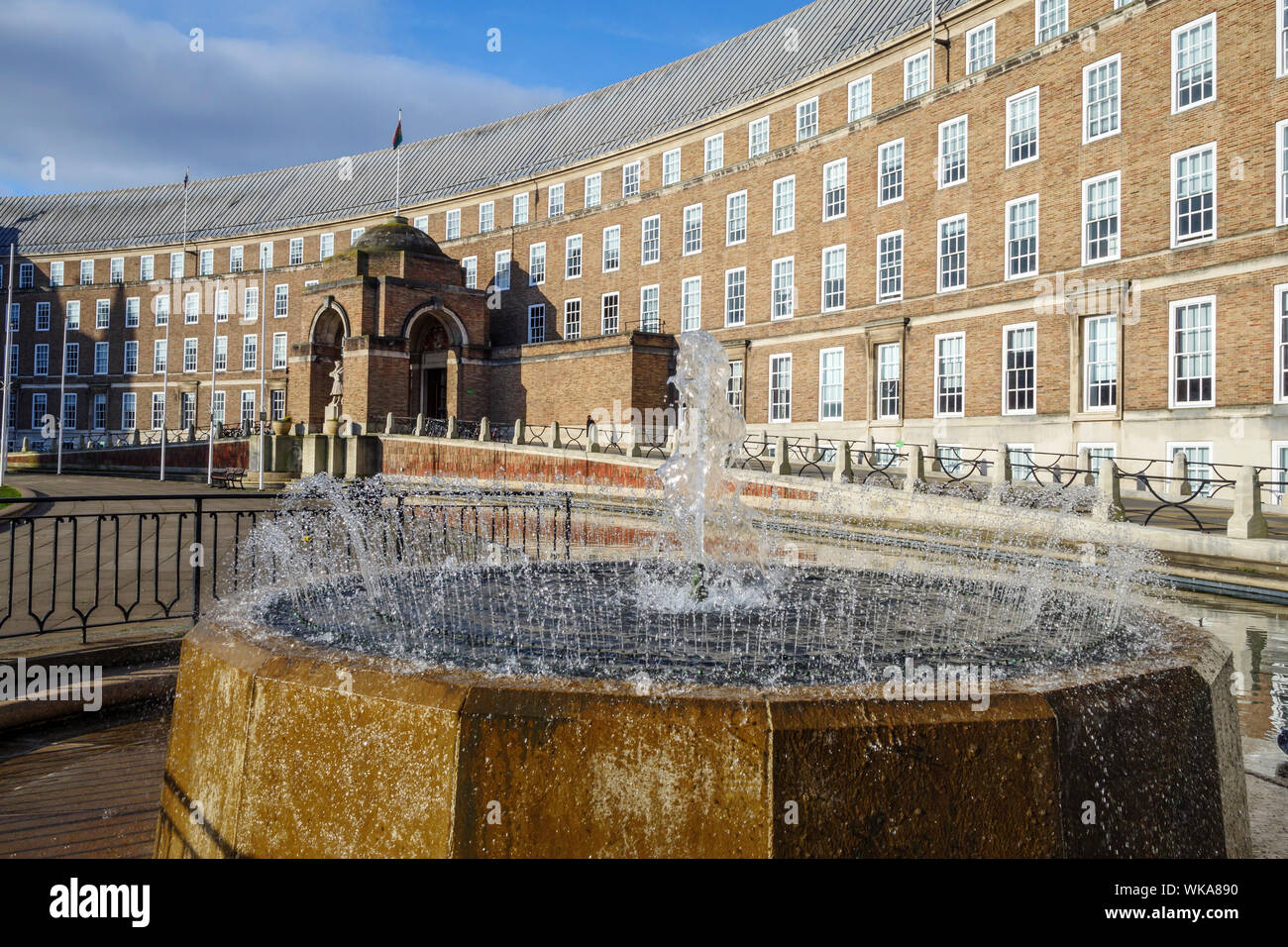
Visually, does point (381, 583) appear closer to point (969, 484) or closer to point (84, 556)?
point (84, 556)

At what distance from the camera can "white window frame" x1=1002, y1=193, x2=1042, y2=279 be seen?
25.4m

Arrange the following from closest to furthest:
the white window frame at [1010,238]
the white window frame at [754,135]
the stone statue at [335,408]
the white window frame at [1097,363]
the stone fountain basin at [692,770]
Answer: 1. the stone fountain basin at [692,770]
2. the white window frame at [1097,363]
3. the white window frame at [1010,238]
4. the white window frame at [754,135]
5. the stone statue at [335,408]

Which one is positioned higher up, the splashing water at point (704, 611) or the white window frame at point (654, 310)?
the white window frame at point (654, 310)

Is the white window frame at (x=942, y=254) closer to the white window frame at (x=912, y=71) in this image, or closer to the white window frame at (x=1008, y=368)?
the white window frame at (x=1008, y=368)

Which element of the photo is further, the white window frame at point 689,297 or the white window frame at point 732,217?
the white window frame at point 689,297

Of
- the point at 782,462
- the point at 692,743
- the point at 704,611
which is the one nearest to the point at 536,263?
the point at 782,462

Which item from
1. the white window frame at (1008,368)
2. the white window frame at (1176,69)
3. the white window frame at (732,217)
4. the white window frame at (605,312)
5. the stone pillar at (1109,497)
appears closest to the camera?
the stone pillar at (1109,497)

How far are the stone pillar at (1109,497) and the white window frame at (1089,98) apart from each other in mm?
12062

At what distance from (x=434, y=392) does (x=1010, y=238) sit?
30805mm

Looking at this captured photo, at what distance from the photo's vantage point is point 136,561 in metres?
13.5

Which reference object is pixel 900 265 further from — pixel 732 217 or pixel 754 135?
pixel 754 135

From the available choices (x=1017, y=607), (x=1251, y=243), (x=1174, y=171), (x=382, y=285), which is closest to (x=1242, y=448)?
(x=1251, y=243)

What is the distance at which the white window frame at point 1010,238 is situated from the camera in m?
25.4

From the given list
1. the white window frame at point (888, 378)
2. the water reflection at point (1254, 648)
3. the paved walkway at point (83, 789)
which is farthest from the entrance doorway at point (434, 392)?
the paved walkway at point (83, 789)
